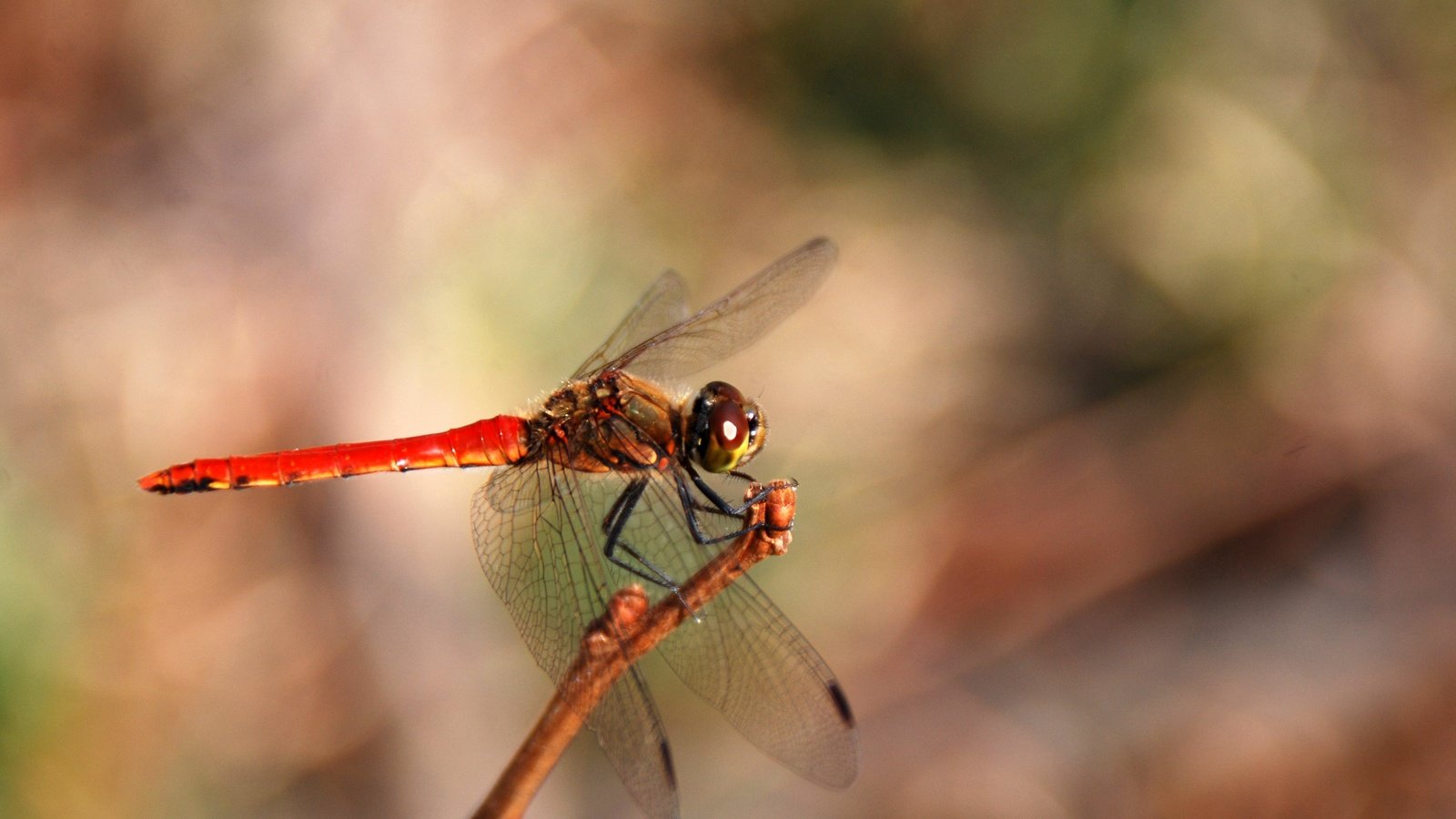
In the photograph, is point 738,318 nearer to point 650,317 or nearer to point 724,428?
point 650,317

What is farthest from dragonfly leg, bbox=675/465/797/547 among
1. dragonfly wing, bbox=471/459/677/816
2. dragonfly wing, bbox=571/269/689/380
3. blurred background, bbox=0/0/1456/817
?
blurred background, bbox=0/0/1456/817

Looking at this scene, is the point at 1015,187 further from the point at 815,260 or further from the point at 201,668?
the point at 201,668

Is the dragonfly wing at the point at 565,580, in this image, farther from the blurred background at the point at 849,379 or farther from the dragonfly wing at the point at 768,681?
the blurred background at the point at 849,379

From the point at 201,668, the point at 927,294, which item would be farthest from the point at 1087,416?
the point at 201,668

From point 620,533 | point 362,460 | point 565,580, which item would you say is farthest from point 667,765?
point 362,460

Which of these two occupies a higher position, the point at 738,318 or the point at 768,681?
the point at 738,318

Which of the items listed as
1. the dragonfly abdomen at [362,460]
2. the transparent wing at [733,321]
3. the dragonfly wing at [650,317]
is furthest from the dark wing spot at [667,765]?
the dragonfly wing at [650,317]

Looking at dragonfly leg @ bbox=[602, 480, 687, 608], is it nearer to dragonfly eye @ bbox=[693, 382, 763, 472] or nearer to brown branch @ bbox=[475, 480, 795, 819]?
dragonfly eye @ bbox=[693, 382, 763, 472]
